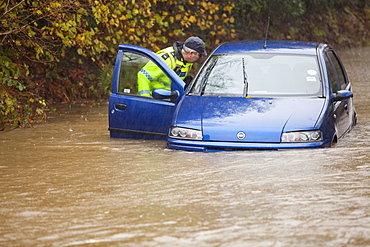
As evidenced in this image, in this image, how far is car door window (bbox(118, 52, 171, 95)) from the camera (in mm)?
9595

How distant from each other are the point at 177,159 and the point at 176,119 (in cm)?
53

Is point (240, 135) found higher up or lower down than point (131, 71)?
lower down

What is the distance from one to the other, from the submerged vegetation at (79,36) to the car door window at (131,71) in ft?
9.30

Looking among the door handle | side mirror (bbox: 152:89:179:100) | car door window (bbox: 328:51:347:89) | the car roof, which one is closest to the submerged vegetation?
the door handle

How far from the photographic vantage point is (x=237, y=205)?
6.25 metres

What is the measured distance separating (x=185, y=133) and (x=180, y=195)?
188cm

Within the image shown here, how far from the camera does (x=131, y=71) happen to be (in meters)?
9.76

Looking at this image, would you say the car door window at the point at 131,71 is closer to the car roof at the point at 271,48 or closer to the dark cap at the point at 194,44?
the dark cap at the point at 194,44

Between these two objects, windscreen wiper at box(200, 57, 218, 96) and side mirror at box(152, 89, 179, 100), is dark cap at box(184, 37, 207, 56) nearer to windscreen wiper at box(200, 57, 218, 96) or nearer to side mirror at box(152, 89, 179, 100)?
windscreen wiper at box(200, 57, 218, 96)

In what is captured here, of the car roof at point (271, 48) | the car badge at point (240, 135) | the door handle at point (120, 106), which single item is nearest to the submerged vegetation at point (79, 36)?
the door handle at point (120, 106)

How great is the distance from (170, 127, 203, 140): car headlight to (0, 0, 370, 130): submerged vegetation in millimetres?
4375

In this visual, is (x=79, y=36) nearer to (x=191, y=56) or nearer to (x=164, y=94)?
(x=191, y=56)

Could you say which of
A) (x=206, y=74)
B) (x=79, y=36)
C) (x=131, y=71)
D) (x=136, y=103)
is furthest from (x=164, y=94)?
(x=79, y=36)

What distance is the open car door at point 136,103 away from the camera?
31.0ft
